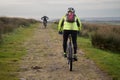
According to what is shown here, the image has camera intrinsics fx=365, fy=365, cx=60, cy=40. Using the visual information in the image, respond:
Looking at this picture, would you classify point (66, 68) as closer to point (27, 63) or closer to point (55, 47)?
point (27, 63)

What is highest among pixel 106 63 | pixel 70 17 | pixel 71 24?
pixel 70 17

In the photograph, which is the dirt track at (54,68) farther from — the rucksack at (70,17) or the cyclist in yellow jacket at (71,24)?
the rucksack at (70,17)

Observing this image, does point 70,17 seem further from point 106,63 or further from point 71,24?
point 106,63

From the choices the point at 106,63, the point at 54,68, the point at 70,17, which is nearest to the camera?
the point at 70,17

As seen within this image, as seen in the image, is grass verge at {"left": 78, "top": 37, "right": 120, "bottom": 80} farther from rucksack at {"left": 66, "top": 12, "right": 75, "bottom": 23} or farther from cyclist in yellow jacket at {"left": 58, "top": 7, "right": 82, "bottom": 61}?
rucksack at {"left": 66, "top": 12, "right": 75, "bottom": 23}

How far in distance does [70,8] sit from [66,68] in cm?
213

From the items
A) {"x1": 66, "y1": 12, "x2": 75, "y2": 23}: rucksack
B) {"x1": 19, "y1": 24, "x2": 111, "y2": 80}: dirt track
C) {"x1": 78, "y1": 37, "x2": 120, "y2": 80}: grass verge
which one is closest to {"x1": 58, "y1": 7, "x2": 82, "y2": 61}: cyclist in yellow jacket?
{"x1": 66, "y1": 12, "x2": 75, "y2": 23}: rucksack

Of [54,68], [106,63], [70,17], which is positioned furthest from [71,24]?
[106,63]

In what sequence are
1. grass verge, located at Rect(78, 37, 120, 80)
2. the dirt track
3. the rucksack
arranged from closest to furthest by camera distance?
the dirt track → grass verge, located at Rect(78, 37, 120, 80) → the rucksack

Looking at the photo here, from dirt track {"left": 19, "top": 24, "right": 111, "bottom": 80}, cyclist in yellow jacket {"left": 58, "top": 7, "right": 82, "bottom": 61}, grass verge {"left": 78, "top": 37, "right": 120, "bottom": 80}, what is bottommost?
grass verge {"left": 78, "top": 37, "right": 120, "bottom": 80}

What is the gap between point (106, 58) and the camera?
1580cm

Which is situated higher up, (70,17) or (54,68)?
(70,17)

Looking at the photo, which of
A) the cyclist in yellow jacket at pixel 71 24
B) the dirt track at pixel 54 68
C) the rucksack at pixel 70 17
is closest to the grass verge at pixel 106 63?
the dirt track at pixel 54 68

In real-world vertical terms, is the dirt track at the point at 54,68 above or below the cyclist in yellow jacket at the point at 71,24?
below
